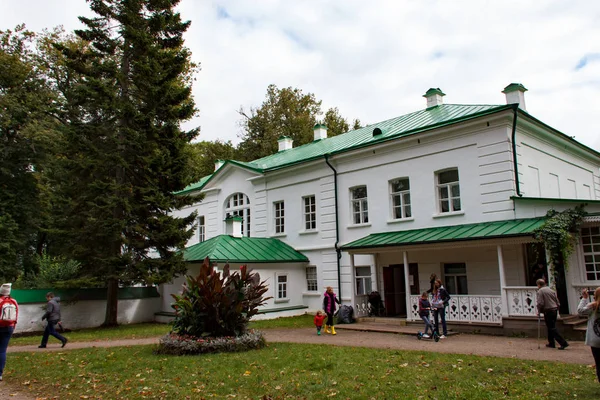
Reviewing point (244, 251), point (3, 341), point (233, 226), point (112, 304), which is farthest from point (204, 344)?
point (233, 226)

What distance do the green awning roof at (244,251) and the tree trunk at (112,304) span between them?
3.04m

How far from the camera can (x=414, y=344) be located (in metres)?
11.8

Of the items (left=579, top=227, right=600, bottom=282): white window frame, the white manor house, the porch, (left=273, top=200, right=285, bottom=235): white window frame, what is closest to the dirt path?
the porch

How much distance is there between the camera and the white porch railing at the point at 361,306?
57.0ft

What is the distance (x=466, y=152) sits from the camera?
54.1 ft

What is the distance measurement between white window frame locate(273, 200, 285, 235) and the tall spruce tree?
18.1 feet

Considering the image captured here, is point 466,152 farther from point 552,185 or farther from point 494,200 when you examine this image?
point 552,185

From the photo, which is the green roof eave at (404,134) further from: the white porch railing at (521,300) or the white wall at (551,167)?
the white porch railing at (521,300)

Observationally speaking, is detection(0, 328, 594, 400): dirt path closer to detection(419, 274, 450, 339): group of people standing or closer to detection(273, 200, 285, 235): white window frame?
Answer: detection(419, 274, 450, 339): group of people standing

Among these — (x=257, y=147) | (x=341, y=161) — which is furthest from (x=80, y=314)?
(x=257, y=147)

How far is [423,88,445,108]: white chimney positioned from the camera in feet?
69.2

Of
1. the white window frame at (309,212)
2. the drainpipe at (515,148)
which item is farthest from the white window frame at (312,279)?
the drainpipe at (515,148)

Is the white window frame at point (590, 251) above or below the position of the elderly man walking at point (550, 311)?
above

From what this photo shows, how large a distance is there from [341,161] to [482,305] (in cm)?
907
